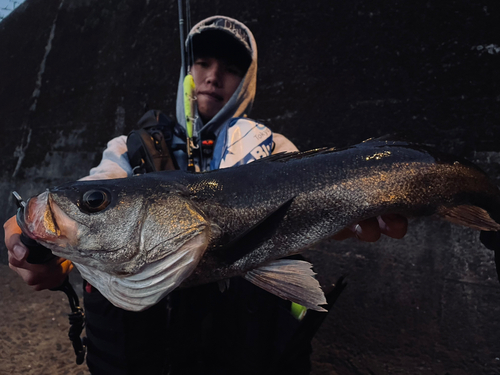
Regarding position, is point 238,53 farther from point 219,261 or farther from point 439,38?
point 219,261

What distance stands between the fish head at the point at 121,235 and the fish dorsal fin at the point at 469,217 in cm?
130

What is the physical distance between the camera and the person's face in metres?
2.81

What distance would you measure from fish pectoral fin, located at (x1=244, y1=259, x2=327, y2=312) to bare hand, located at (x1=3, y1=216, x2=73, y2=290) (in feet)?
3.41

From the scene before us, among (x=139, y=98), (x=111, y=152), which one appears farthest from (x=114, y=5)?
(x=111, y=152)

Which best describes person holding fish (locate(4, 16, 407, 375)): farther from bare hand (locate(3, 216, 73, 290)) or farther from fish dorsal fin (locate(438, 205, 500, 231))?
fish dorsal fin (locate(438, 205, 500, 231))

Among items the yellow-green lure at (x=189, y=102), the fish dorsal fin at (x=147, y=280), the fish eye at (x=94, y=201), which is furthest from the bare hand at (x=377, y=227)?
the yellow-green lure at (x=189, y=102)

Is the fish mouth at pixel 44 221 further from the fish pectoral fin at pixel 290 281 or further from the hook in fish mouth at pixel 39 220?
the fish pectoral fin at pixel 290 281

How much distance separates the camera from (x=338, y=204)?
1.44 meters

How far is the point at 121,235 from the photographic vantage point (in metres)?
1.19

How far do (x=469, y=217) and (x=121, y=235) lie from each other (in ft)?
5.78

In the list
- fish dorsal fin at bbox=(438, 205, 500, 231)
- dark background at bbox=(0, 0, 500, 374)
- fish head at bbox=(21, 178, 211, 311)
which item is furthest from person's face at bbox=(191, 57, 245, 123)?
fish dorsal fin at bbox=(438, 205, 500, 231)

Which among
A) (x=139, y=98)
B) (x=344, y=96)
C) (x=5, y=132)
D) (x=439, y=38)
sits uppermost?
(x=5, y=132)

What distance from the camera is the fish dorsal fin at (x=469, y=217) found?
1568 millimetres

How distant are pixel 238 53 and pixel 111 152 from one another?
5.09 feet
